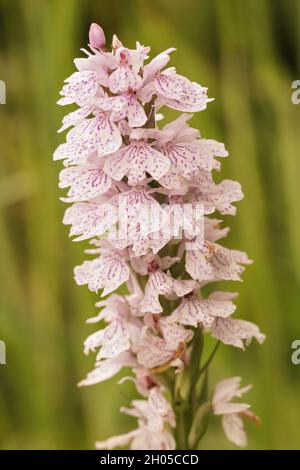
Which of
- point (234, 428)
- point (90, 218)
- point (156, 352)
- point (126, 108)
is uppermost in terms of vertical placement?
point (126, 108)

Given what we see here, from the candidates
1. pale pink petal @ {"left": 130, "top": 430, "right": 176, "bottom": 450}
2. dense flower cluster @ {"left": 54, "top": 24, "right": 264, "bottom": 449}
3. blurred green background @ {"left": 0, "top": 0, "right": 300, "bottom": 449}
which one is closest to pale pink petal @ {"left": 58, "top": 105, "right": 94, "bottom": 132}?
dense flower cluster @ {"left": 54, "top": 24, "right": 264, "bottom": 449}

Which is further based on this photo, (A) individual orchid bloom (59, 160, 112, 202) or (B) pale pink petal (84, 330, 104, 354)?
(B) pale pink petal (84, 330, 104, 354)

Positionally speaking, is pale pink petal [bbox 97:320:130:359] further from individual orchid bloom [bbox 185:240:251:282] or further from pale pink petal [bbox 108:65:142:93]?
pale pink petal [bbox 108:65:142:93]

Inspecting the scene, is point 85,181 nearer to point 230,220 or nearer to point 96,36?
point 96,36

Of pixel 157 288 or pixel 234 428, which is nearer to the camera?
pixel 157 288

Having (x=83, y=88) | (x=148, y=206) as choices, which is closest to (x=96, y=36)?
(x=83, y=88)

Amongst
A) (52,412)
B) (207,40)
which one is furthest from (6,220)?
(207,40)

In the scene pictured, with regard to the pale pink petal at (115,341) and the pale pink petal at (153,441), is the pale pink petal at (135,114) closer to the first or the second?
the pale pink petal at (115,341)
